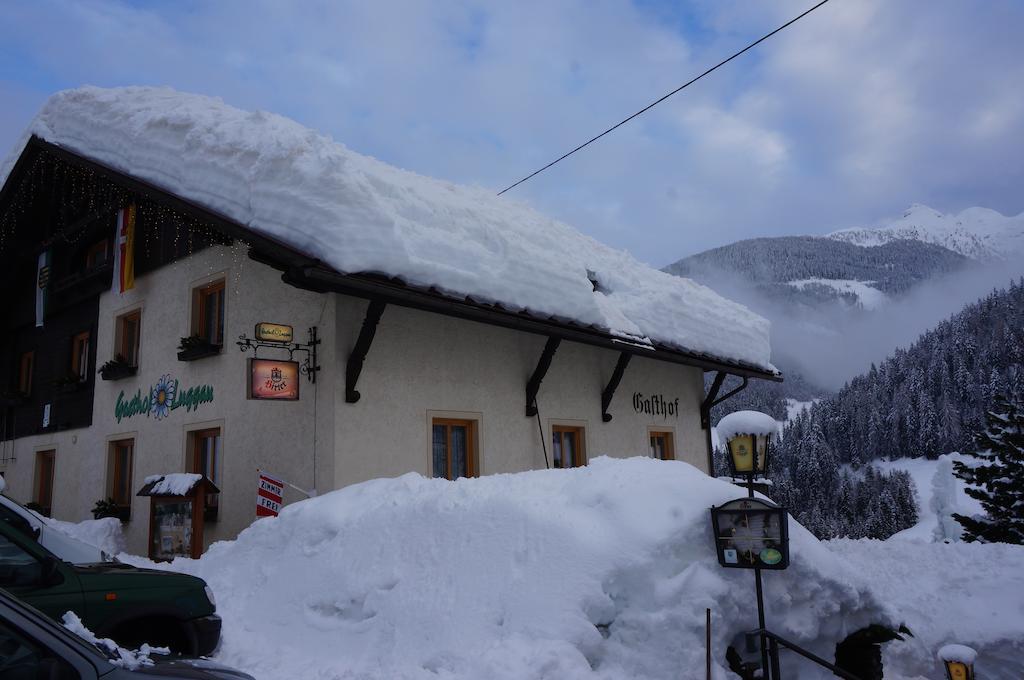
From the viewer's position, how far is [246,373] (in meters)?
10.7

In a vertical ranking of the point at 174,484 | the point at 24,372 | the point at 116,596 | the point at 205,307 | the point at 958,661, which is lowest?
the point at 958,661

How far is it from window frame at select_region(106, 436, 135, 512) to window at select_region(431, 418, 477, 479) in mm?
5664

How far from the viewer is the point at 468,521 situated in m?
6.51

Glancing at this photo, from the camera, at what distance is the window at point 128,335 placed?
13550 millimetres

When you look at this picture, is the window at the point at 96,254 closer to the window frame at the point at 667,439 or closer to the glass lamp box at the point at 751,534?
the window frame at the point at 667,439

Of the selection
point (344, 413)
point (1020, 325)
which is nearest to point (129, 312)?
point (344, 413)

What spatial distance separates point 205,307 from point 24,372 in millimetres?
8197

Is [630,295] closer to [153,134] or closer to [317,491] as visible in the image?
[317,491]

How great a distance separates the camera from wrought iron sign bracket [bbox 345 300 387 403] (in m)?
9.17

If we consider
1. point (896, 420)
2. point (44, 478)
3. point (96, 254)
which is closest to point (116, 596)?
point (96, 254)

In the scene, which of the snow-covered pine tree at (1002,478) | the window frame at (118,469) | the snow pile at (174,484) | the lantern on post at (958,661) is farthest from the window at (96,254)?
the snow-covered pine tree at (1002,478)

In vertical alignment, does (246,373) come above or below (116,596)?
above

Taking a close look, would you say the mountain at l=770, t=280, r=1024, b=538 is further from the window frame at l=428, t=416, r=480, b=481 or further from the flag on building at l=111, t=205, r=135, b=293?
the flag on building at l=111, t=205, r=135, b=293

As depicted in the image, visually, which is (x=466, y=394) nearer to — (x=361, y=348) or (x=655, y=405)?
(x=361, y=348)
